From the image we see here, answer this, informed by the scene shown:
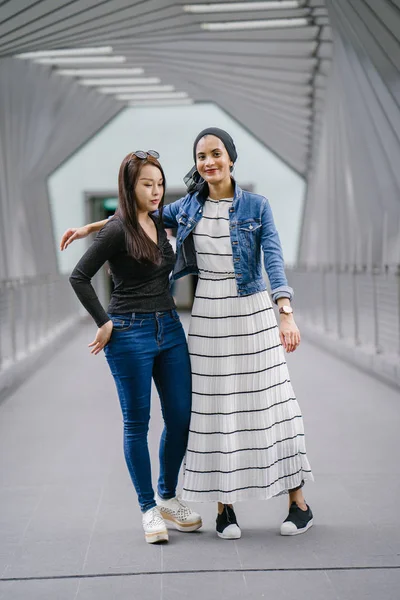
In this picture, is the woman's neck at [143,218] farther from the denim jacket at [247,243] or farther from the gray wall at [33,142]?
the gray wall at [33,142]

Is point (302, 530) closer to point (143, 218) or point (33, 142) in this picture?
point (143, 218)

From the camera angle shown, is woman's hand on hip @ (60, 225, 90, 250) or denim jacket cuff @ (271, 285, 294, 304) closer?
denim jacket cuff @ (271, 285, 294, 304)

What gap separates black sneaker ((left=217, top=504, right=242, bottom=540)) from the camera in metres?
3.28

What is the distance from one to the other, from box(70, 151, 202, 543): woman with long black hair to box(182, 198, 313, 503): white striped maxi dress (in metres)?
0.09

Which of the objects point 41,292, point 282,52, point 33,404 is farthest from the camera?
point 282,52

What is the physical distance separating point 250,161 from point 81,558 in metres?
16.6

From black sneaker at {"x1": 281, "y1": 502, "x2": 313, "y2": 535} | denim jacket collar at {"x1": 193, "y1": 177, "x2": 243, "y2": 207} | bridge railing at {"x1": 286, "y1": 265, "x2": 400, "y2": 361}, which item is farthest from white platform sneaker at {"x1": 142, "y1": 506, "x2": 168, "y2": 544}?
bridge railing at {"x1": 286, "y1": 265, "x2": 400, "y2": 361}

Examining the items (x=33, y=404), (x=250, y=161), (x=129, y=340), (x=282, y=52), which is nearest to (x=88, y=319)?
(x=250, y=161)

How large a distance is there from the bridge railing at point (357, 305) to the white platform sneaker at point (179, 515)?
4.45 metres

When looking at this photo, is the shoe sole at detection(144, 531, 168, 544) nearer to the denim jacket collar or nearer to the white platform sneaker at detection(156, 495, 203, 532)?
the white platform sneaker at detection(156, 495, 203, 532)

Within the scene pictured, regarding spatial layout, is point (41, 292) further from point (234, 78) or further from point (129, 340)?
point (129, 340)

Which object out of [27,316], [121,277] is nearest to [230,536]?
[121,277]

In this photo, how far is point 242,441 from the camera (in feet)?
10.6

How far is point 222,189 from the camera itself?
332cm
